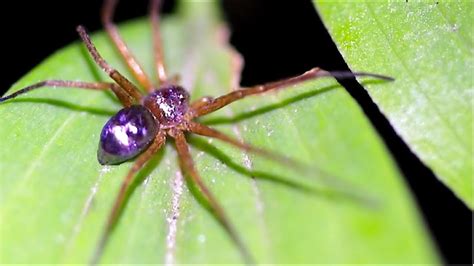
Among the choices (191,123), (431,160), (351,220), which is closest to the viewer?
(351,220)

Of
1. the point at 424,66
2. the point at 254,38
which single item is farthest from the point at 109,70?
the point at 424,66

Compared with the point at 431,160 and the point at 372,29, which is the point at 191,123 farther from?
the point at 431,160

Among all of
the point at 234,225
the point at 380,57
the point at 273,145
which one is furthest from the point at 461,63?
the point at 234,225

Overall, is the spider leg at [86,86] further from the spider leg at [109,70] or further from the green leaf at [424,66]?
the green leaf at [424,66]

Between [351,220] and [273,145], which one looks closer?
[351,220]

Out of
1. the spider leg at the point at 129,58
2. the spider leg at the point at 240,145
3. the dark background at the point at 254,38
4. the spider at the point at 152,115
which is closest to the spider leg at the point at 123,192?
the spider at the point at 152,115

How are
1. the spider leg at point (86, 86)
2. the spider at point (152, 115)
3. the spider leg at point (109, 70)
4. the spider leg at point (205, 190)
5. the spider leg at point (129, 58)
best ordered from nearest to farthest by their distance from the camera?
1. the spider leg at point (205, 190)
2. the spider at point (152, 115)
3. the spider leg at point (86, 86)
4. the spider leg at point (109, 70)
5. the spider leg at point (129, 58)
